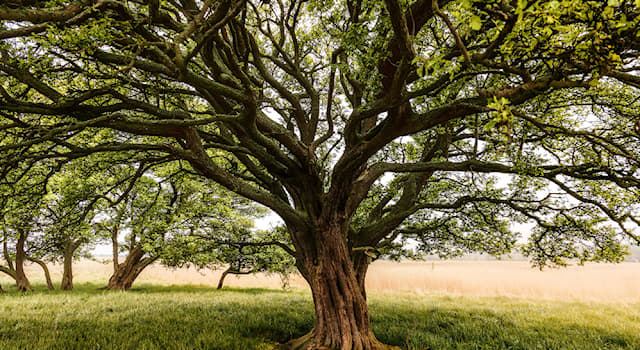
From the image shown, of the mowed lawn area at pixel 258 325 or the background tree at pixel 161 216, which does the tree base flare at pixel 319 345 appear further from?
the background tree at pixel 161 216

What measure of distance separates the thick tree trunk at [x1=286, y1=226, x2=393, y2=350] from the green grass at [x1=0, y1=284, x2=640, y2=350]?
147 centimetres

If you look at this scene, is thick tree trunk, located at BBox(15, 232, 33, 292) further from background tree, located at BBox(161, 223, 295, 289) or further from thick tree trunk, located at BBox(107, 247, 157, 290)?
background tree, located at BBox(161, 223, 295, 289)

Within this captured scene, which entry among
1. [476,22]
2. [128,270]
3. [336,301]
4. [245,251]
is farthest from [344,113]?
[128,270]

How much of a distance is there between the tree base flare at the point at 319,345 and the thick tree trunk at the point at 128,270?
15.2 meters

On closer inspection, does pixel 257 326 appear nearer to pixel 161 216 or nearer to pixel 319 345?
pixel 319 345

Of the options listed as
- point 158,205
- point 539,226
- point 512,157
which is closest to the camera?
point 512,157

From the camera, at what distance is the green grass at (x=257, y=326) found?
8.16m

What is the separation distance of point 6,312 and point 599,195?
69.2ft

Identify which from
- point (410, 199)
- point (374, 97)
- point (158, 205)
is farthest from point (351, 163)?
point (158, 205)

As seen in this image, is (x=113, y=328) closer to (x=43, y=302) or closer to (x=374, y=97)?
(x=43, y=302)

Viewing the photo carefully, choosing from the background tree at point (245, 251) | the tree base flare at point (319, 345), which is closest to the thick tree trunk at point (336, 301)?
the tree base flare at point (319, 345)

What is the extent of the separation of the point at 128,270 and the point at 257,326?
15.0 meters

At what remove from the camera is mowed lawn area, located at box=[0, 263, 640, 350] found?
8164 mm

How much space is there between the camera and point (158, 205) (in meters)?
15.5
